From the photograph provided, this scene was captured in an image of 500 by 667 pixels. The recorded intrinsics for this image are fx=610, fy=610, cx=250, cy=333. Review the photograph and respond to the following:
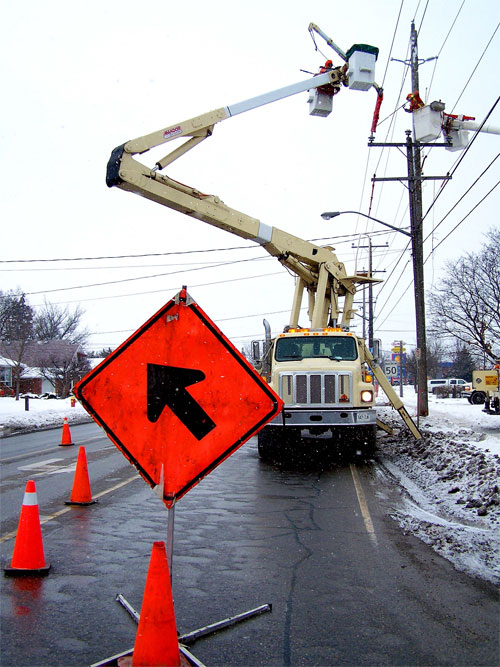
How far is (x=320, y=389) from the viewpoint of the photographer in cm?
1239

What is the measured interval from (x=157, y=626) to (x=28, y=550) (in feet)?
7.31

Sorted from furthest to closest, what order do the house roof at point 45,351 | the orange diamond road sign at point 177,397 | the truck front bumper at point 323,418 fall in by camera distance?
the house roof at point 45,351 < the truck front bumper at point 323,418 < the orange diamond road sign at point 177,397

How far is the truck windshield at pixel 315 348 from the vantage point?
44.1 feet

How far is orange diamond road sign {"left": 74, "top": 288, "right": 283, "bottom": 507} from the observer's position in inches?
157

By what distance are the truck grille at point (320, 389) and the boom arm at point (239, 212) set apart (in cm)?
354

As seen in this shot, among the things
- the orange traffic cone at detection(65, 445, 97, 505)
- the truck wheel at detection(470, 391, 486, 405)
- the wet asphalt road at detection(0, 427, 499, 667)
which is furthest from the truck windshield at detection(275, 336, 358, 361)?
the truck wheel at detection(470, 391, 486, 405)

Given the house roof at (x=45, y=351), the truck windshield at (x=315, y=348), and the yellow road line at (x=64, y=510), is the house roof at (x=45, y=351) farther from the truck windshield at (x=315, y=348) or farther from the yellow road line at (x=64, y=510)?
the yellow road line at (x=64, y=510)

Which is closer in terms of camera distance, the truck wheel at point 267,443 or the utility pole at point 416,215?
the truck wheel at point 267,443

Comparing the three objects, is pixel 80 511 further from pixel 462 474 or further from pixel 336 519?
pixel 462 474

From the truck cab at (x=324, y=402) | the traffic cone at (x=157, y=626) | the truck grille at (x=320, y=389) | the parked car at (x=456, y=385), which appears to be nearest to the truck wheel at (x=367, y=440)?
the truck cab at (x=324, y=402)

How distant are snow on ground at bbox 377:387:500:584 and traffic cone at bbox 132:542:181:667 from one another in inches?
119

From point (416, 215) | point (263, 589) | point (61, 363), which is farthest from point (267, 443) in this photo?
point (61, 363)

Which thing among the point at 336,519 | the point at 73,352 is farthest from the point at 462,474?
the point at 73,352

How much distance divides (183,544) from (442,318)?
43.1 metres
